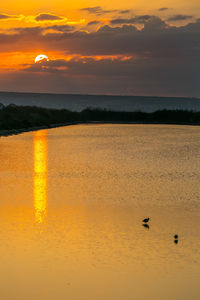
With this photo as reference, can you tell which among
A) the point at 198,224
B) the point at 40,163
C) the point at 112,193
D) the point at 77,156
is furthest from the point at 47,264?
the point at 77,156

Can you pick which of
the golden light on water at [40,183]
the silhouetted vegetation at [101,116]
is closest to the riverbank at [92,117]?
the silhouetted vegetation at [101,116]

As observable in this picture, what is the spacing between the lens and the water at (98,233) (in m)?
8.91

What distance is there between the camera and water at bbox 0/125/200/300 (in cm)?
891

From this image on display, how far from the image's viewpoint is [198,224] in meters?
13.4

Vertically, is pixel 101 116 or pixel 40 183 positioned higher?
pixel 101 116

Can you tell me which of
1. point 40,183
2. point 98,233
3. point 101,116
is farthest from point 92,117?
point 98,233

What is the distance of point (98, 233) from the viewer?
40.4 feet

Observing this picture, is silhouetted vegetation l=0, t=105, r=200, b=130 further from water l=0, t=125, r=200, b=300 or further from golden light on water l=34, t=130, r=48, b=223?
water l=0, t=125, r=200, b=300

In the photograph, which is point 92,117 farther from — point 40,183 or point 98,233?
point 98,233

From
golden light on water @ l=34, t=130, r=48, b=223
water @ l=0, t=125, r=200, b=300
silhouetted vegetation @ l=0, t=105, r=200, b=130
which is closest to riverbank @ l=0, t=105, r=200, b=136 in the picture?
silhouetted vegetation @ l=0, t=105, r=200, b=130

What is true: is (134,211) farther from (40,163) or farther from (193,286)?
(40,163)

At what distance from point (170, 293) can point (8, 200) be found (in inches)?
341

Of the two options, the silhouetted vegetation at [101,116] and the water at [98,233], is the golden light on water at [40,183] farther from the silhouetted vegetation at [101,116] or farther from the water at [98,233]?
the silhouetted vegetation at [101,116]

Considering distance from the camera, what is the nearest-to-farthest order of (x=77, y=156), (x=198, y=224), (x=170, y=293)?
(x=170, y=293)
(x=198, y=224)
(x=77, y=156)
